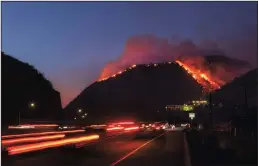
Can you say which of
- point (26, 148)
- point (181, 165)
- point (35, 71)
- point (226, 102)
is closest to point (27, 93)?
point (35, 71)

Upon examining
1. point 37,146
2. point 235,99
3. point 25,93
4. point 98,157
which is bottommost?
point 98,157

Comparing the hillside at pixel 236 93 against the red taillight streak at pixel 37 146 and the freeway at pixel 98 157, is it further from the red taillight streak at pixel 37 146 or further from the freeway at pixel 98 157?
the freeway at pixel 98 157

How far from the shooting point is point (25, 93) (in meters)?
108

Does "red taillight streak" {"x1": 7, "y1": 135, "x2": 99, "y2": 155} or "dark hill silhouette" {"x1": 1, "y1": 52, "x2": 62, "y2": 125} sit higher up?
"dark hill silhouette" {"x1": 1, "y1": 52, "x2": 62, "y2": 125}

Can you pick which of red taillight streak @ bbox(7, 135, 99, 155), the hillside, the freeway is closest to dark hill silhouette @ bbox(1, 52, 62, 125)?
the hillside

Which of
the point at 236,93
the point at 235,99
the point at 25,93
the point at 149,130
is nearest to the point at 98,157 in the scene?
the point at 149,130

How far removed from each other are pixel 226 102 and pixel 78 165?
11687 centimetres

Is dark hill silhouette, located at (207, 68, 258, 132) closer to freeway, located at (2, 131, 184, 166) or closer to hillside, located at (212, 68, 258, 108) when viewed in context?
hillside, located at (212, 68, 258, 108)

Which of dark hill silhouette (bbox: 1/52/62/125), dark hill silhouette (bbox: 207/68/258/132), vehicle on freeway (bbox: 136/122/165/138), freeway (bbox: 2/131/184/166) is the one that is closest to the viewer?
freeway (bbox: 2/131/184/166)

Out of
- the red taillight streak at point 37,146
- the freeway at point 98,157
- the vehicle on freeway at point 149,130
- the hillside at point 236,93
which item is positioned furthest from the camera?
the hillside at point 236,93

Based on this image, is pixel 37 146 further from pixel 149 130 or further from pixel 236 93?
pixel 236 93

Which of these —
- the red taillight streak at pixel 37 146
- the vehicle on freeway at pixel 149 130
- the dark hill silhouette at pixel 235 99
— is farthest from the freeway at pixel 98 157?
the dark hill silhouette at pixel 235 99

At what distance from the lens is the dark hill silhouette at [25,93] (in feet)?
329

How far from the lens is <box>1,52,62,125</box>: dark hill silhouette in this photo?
10025cm
